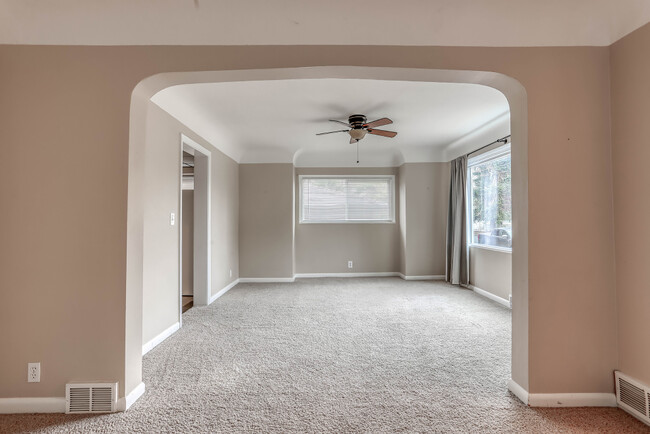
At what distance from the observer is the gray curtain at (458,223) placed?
5441 mm

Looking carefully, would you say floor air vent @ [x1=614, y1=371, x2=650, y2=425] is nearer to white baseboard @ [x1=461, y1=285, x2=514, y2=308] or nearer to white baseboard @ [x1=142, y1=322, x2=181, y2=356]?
white baseboard @ [x1=461, y1=285, x2=514, y2=308]

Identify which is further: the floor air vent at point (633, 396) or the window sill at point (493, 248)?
the window sill at point (493, 248)

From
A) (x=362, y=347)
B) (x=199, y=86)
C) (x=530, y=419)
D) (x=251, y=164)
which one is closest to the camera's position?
(x=530, y=419)

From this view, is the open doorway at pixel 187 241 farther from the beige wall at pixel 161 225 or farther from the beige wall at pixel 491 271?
the beige wall at pixel 491 271

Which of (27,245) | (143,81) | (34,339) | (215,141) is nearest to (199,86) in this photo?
(143,81)

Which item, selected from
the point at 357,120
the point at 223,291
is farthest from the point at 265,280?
the point at 357,120

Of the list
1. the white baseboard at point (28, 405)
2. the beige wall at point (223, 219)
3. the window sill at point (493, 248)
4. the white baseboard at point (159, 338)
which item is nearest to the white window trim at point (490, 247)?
the window sill at point (493, 248)

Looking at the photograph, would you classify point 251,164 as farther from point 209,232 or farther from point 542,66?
point 542,66

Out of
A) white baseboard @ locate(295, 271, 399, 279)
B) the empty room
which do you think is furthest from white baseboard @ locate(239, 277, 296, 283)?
the empty room

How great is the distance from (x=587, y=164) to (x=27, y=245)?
11.0 ft

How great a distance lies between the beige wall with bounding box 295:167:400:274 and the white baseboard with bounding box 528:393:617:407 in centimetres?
462

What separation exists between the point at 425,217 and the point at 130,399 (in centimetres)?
532

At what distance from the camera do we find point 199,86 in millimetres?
3137

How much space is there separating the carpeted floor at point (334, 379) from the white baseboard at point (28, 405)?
0.16 ft
